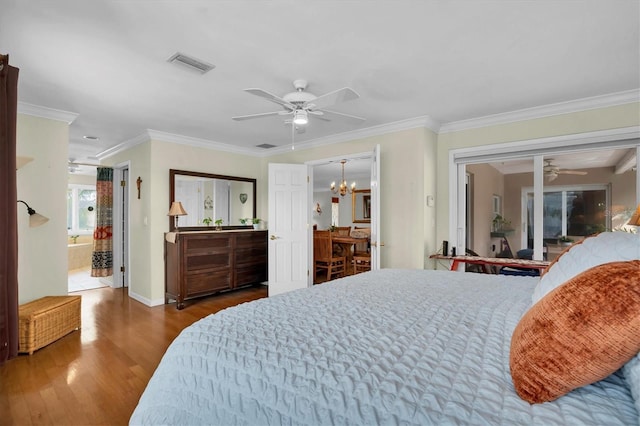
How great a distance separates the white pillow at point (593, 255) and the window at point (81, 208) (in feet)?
32.8

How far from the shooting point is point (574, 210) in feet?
11.6

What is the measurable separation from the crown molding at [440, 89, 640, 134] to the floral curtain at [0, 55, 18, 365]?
3944 mm

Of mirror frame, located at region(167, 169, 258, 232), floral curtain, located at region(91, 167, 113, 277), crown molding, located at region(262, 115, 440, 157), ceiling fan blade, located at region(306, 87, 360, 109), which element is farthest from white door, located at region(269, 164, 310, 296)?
floral curtain, located at region(91, 167, 113, 277)

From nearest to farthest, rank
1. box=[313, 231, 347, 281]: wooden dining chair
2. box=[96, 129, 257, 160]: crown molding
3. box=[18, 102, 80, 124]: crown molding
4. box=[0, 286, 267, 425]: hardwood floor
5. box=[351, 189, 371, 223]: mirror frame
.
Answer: box=[0, 286, 267, 425]: hardwood floor < box=[18, 102, 80, 124]: crown molding < box=[96, 129, 257, 160]: crown molding < box=[313, 231, 347, 281]: wooden dining chair < box=[351, 189, 371, 223]: mirror frame

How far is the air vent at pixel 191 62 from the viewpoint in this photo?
227cm

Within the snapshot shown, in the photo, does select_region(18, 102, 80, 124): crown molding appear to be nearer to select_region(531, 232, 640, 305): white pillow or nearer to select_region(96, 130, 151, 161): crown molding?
select_region(96, 130, 151, 161): crown molding

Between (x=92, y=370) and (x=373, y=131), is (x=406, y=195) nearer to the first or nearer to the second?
(x=373, y=131)

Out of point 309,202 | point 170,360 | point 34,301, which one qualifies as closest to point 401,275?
point 170,360

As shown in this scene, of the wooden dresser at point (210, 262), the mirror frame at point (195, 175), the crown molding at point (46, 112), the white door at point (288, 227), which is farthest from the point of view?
the white door at point (288, 227)

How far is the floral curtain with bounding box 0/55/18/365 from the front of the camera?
1594 mm

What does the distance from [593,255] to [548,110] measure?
2.84 m

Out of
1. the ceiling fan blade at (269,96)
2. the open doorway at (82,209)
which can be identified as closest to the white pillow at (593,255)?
the ceiling fan blade at (269,96)

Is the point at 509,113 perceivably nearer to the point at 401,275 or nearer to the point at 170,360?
the point at 401,275

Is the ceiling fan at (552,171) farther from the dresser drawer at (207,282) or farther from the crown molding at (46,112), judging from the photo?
the crown molding at (46,112)
